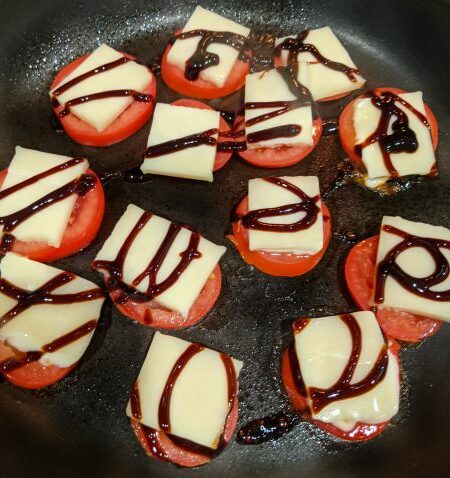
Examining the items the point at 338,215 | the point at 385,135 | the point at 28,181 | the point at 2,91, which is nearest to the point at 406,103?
the point at 385,135

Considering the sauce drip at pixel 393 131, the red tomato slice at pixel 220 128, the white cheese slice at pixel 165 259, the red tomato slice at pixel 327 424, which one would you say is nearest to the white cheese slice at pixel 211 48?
the red tomato slice at pixel 220 128

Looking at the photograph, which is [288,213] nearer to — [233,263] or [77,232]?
[233,263]

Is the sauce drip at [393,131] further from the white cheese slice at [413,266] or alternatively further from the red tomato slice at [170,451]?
the red tomato slice at [170,451]

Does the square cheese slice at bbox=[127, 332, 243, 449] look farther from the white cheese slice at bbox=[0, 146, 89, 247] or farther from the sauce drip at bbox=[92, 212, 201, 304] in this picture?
the white cheese slice at bbox=[0, 146, 89, 247]

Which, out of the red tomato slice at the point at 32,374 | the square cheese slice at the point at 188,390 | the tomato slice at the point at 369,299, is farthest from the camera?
the tomato slice at the point at 369,299

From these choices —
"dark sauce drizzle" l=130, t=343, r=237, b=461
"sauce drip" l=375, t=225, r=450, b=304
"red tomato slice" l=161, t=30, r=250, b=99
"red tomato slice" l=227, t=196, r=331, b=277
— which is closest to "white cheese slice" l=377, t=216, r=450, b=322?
"sauce drip" l=375, t=225, r=450, b=304

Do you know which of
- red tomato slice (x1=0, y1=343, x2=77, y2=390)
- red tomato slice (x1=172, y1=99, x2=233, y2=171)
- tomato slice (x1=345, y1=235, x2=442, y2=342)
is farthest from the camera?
red tomato slice (x1=172, y1=99, x2=233, y2=171)
